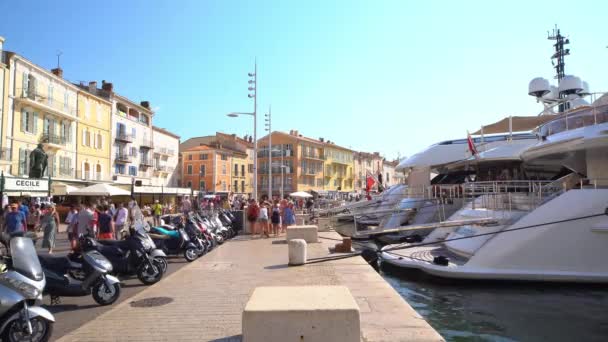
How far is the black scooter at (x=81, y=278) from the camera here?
6660mm

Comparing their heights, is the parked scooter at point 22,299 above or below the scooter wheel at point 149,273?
above

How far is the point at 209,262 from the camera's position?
11172mm

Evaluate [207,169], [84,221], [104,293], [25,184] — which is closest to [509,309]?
Answer: [104,293]

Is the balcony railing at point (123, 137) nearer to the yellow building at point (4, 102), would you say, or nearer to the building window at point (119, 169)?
the building window at point (119, 169)

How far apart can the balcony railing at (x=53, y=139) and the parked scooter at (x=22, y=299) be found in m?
32.2

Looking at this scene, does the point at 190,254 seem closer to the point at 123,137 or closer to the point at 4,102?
the point at 4,102

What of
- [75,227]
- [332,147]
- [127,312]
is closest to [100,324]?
[127,312]

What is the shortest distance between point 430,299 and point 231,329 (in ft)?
18.5

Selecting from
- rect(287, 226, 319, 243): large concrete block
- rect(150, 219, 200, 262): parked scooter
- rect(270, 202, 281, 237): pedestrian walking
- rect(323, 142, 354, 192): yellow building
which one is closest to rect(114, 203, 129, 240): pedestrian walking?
rect(150, 219, 200, 262): parked scooter

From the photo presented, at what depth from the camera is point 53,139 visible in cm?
3506

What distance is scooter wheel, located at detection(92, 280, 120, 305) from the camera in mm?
Result: 7262

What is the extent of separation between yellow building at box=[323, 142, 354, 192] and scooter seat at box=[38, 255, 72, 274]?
70898 millimetres

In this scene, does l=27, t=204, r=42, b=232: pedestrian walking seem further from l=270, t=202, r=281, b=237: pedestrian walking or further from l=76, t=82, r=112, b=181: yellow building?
l=76, t=82, r=112, b=181: yellow building

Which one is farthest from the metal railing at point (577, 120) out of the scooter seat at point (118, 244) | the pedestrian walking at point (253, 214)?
the scooter seat at point (118, 244)
